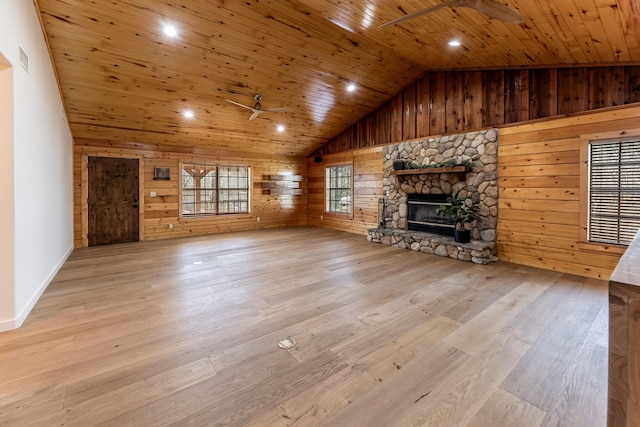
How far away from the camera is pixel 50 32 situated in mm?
3570

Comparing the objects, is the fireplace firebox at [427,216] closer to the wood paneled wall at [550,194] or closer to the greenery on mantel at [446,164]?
the greenery on mantel at [446,164]

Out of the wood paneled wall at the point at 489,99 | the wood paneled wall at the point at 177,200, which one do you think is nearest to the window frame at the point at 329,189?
the wood paneled wall at the point at 489,99

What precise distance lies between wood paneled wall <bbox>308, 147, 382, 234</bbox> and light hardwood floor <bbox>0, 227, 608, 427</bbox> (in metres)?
3.51

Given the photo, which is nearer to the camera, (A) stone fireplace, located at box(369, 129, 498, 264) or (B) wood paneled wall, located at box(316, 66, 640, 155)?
(B) wood paneled wall, located at box(316, 66, 640, 155)

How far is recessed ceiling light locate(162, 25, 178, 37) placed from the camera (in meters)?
3.82

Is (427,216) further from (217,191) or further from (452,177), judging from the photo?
(217,191)

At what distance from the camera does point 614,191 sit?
3805 millimetres

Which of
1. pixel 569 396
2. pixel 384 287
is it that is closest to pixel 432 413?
pixel 569 396

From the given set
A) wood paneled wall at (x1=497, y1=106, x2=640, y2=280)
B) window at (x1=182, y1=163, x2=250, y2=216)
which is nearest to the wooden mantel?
wood paneled wall at (x1=497, y1=106, x2=640, y2=280)

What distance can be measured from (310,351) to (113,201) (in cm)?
624

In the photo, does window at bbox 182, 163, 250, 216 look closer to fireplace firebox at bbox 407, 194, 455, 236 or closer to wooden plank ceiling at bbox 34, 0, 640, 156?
wooden plank ceiling at bbox 34, 0, 640, 156

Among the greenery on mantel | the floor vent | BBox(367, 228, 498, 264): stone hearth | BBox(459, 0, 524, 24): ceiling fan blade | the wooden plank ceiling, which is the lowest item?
BBox(367, 228, 498, 264): stone hearth

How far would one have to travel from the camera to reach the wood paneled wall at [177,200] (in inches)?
235

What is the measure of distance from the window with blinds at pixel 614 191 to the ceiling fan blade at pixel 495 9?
8.84ft
